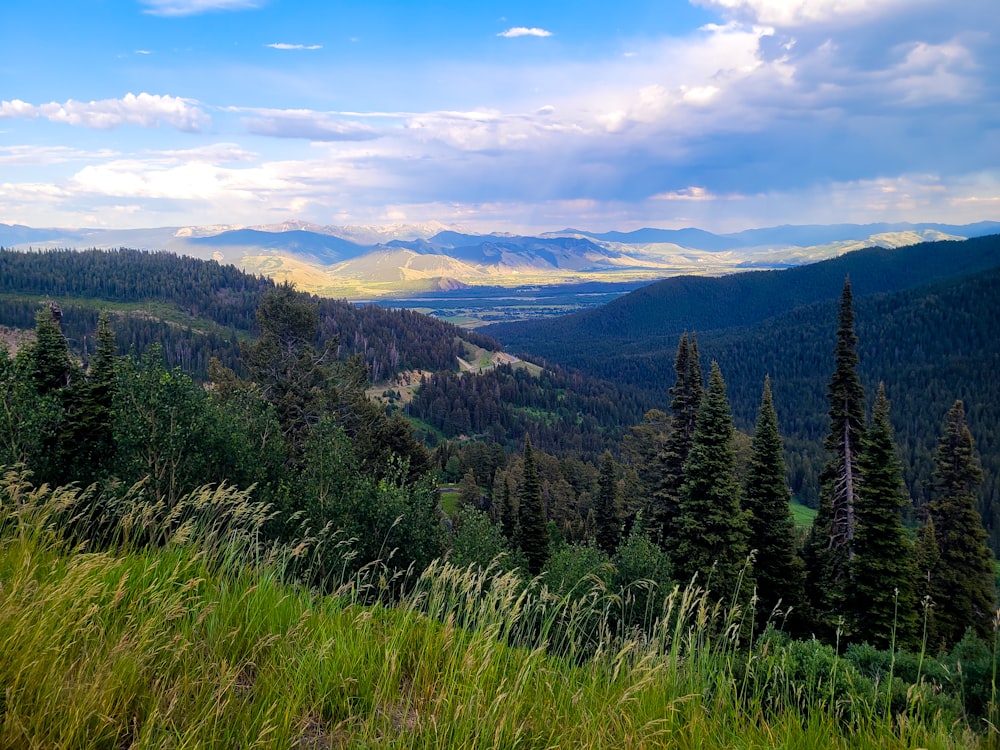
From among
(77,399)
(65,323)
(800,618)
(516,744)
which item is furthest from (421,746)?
(65,323)

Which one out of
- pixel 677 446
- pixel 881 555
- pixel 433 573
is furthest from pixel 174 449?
pixel 677 446

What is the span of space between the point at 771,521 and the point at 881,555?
5.89 metres

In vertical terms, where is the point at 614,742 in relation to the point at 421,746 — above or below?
below

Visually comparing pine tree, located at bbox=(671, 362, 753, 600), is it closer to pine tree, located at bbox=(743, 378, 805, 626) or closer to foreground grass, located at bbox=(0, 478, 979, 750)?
pine tree, located at bbox=(743, 378, 805, 626)

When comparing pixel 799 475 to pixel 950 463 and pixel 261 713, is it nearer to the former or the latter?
pixel 950 463

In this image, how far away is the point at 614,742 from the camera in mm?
3785

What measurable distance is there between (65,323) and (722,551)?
242160 millimetres

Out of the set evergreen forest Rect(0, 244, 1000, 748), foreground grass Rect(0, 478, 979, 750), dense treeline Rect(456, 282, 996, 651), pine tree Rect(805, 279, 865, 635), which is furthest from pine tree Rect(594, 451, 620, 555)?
foreground grass Rect(0, 478, 979, 750)

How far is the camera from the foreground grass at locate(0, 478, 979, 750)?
10.8 feet

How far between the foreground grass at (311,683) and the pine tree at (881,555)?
83.5ft

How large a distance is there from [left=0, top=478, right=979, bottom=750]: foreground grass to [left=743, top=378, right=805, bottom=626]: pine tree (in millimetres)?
27596

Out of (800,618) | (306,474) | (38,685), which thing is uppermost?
(38,685)

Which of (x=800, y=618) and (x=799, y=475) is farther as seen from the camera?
(x=799, y=475)

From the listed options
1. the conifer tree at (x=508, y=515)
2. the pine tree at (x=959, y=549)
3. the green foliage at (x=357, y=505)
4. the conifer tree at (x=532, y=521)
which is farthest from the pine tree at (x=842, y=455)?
the conifer tree at (x=508, y=515)
